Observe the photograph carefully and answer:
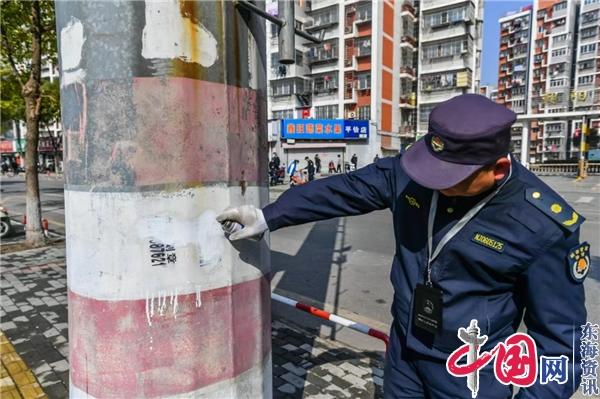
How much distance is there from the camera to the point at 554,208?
4.82 ft

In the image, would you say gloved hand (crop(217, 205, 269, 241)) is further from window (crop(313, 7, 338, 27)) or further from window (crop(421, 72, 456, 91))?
window (crop(421, 72, 456, 91))

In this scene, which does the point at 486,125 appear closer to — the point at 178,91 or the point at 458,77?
the point at 178,91

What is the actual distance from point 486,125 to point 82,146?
145cm

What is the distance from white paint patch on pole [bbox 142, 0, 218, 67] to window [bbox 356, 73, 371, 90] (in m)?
37.4

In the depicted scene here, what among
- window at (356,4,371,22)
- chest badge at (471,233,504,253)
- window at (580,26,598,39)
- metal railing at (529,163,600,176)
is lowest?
metal railing at (529,163,600,176)

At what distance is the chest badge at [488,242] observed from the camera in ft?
4.93

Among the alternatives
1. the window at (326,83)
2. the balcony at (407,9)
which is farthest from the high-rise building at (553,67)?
the window at (326,83)

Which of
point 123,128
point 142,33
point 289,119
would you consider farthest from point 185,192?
point 289,119

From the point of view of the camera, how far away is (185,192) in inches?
61.4

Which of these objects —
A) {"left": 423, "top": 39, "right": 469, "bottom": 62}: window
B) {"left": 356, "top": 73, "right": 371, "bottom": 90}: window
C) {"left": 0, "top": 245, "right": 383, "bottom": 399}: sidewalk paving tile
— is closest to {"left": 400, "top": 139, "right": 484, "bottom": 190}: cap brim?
{"left": 0, "top": 245, "right": 383, "bottom": 399}: sidewalk paving tile

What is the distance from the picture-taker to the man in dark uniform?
1.44 metres

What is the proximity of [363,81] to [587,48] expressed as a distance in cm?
4897

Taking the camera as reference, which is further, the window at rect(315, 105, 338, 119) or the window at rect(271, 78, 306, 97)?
the window at rect(271, 78, 306, 97)

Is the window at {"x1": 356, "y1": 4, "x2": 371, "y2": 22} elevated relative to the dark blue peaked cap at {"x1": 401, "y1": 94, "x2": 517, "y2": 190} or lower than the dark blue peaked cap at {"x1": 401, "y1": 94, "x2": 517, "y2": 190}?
Answer: elevated
